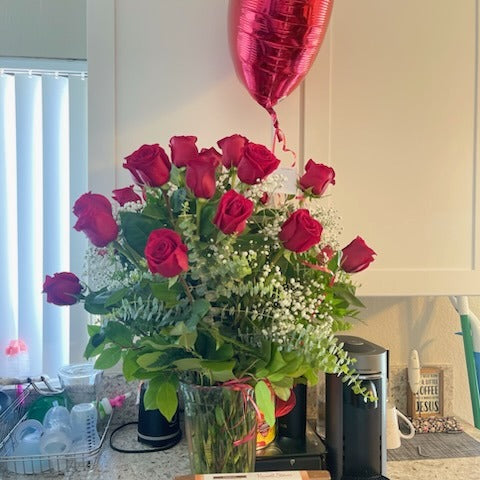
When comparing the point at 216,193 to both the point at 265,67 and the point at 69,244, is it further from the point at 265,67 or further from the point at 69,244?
the point at 69,244

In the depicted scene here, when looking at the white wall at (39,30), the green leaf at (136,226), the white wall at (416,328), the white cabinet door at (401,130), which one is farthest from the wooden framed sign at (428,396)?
the white wall at (39,30)

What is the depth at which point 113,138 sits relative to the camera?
108cm

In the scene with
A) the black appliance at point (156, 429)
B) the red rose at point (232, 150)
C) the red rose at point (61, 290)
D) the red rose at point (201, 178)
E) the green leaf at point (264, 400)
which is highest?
the red rose at point (232, 150)

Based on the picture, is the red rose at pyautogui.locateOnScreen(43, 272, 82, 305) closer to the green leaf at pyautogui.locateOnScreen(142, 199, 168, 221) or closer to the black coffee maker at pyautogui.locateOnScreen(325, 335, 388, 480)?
the green leaf at pyautogui.locateOnScreen(142, 199, 168, 221)

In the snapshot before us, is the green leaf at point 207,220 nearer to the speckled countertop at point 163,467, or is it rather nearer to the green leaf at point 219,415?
the green leaf at point 219,415

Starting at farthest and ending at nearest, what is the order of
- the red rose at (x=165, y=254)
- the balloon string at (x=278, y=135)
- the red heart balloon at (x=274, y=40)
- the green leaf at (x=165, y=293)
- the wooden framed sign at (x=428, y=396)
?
the wooden framed sign at (x=428, y=396) < the balloon string at (x=278, y=135) < the red heart balloon at (x=274, y=40) < the green leaf at (x=165, y=293) < the red rose at (x=165, y=254)

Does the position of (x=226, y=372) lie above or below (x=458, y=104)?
below

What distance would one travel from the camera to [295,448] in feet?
3.28

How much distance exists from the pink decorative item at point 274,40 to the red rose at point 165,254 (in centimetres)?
52

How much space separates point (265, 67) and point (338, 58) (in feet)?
0.79

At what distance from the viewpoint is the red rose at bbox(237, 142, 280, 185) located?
2.20 ft

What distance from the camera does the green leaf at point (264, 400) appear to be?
740 millimetres

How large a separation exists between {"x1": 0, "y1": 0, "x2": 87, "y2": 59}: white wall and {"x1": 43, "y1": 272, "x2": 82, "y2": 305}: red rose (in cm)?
93

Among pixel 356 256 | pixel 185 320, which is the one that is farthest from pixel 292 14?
pixel 185 320
